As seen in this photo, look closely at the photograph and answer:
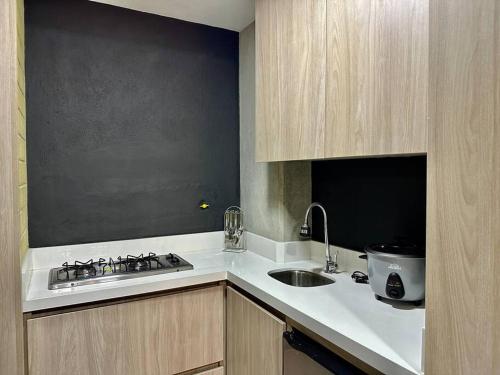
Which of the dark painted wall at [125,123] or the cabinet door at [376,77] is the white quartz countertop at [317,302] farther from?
the cabinet door at [376,77]

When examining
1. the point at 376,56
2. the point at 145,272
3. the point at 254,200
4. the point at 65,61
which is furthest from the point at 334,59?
the point at 65,61

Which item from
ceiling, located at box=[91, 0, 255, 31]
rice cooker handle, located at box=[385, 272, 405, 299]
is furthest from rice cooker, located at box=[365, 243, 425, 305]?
ceiling, located at box=[91, 0, 255, 31]

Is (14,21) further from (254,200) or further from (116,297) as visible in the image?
(254,200)

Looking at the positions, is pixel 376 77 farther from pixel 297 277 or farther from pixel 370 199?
pixel 297 277

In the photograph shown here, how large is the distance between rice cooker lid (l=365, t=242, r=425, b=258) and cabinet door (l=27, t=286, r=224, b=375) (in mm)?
827

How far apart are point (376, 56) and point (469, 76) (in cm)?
51

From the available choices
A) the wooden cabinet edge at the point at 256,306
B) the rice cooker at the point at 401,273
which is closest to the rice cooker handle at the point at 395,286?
the rice cooker at the point at 401,273

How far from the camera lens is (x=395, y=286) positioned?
1220 millimetres

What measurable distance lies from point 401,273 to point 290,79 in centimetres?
94

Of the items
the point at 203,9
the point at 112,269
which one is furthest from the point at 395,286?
the point at 203,9

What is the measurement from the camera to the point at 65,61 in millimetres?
1847

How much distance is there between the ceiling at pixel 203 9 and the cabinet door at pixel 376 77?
822 mm

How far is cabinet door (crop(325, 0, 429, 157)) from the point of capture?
102 cm

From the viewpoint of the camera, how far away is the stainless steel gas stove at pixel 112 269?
60.8 inches
